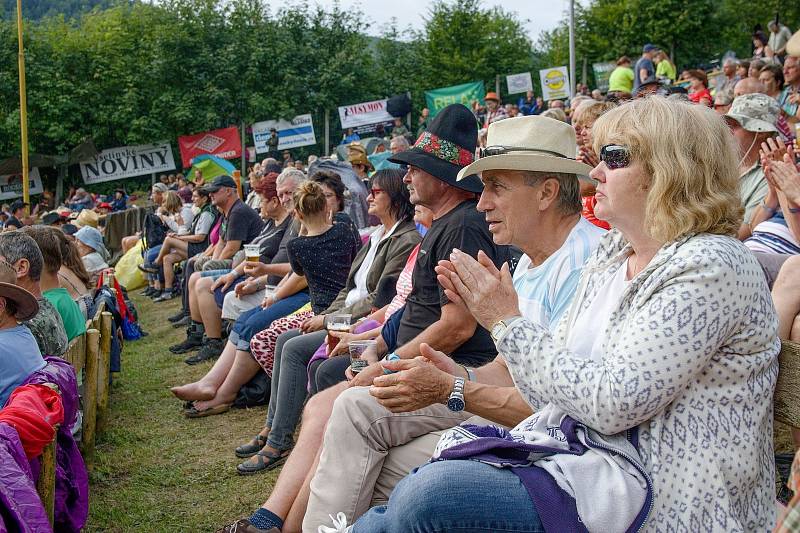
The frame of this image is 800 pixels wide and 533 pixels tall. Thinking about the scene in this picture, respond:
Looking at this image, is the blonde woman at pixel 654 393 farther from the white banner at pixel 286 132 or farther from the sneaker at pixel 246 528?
the white banner at pixel 286 132

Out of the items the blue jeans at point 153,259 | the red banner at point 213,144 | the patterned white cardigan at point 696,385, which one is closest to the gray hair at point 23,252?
the patterned white cardigan at point 696,385

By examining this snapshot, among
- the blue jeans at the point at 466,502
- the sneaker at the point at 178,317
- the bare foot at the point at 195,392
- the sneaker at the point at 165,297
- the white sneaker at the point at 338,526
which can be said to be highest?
the blue jeans at the point at 466,502

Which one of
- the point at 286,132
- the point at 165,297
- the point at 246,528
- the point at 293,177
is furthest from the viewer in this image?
the point at 286,132

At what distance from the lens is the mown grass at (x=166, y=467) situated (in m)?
4.43

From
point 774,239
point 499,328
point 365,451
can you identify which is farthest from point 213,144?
point 499,328

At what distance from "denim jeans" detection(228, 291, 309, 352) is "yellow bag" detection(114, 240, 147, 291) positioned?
8.87 meters

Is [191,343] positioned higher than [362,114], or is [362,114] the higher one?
[362,114]

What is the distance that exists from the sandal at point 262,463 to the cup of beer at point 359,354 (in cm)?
137

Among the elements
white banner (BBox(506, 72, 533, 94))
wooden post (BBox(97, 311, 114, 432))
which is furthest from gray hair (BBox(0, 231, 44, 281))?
white banner (BBox(506, 72, 533, 94))

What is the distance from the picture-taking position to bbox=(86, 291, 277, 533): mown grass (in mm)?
4434

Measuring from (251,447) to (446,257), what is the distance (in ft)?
7.36

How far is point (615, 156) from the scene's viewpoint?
2268 mm

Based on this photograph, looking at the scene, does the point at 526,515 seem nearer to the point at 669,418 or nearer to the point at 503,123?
the point at 669,418

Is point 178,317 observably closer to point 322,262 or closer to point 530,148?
point 322,262
